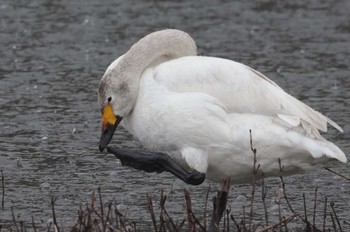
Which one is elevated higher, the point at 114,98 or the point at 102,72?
the point at 114,98

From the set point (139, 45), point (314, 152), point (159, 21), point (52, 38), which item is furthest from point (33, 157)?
point (159, 21)

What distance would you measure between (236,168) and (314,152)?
0.52m

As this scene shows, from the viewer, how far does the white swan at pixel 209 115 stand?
7.39m

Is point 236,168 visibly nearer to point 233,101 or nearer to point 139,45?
point 233,101

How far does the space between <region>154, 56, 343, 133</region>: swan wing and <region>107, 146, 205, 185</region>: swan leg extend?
1.51 ft

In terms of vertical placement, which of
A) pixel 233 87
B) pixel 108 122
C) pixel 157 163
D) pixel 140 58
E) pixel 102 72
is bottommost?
pixel 102 72

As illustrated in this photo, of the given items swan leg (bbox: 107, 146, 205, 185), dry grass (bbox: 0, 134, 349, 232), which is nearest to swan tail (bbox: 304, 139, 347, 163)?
dry grass (bbox: 0, 134, 349, 232)

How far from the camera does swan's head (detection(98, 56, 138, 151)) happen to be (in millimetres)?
7605

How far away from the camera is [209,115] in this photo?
24.3 feet

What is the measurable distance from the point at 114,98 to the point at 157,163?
542 millimetres

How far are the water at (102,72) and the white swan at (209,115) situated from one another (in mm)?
812

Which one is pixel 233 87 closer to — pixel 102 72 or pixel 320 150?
pixel 320 150

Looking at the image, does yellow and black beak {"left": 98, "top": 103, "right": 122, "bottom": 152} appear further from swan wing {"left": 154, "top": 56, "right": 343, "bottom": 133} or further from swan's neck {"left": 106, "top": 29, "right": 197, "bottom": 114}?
swan wing {"left": 154, "top": 56, "right": 343, "bottom": 133}

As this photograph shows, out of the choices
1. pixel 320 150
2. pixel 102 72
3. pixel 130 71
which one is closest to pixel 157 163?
pixel 130 71
